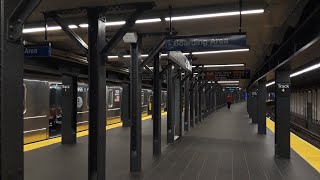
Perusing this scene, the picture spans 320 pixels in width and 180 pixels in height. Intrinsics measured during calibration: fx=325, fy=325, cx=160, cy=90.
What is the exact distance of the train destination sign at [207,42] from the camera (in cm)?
562

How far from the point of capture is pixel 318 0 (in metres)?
4.28

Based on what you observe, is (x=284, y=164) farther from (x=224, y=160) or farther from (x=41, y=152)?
(x=41, y=152)

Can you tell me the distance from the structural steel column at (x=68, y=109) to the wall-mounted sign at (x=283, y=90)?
6.23 m

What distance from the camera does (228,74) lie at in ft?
52.6

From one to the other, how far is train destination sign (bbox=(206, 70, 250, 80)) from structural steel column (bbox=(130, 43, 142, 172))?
9.84 metres

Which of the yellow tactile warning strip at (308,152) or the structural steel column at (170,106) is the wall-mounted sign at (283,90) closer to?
the yellow tactile warning strip at (308,152)

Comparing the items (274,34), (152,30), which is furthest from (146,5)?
(274,34)

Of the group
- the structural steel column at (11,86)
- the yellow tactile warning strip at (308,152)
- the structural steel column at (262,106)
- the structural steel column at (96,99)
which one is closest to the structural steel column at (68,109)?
the structural steel column at (96,99)

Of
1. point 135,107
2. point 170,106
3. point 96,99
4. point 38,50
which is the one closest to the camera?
point 96,99

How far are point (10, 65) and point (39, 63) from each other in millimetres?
7334

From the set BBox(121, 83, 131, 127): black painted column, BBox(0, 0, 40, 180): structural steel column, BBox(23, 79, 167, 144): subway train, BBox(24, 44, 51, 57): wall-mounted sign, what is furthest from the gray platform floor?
BBox(121, 83, 131, 127): black painted column

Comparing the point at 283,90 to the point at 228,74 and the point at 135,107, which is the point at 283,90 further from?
the point at 228,74

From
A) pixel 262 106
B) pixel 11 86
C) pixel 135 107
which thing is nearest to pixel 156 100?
pixel 135 107

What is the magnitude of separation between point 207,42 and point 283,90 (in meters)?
3.34
